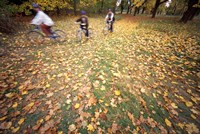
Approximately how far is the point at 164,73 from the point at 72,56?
4.15 m

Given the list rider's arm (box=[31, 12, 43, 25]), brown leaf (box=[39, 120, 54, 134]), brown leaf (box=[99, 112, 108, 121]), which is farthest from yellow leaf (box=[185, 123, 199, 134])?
rider's arm (box=[31, 12, 43, 25])

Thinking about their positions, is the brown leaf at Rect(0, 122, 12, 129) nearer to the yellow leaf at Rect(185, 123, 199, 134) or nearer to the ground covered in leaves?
the ground covered in leaves

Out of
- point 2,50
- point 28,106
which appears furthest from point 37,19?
point 28,106

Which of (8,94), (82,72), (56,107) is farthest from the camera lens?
(82,72)

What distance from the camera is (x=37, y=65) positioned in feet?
15.1

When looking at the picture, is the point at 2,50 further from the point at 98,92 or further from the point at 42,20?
the point at 98,92

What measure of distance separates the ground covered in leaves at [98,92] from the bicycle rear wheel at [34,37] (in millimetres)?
1486

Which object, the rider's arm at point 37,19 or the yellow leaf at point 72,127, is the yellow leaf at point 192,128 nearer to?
the yellow leaf at point 72,127

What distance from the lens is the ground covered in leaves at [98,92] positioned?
255cm

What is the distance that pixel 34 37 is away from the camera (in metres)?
7.41

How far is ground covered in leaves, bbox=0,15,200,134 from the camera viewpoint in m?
2.55

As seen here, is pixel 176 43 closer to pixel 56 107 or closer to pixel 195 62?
pixel 195 62

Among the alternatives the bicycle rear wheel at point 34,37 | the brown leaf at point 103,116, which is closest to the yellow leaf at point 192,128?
the brown leaf at point 103,116

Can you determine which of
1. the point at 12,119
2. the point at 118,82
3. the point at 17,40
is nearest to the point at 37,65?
the point at 12,119
